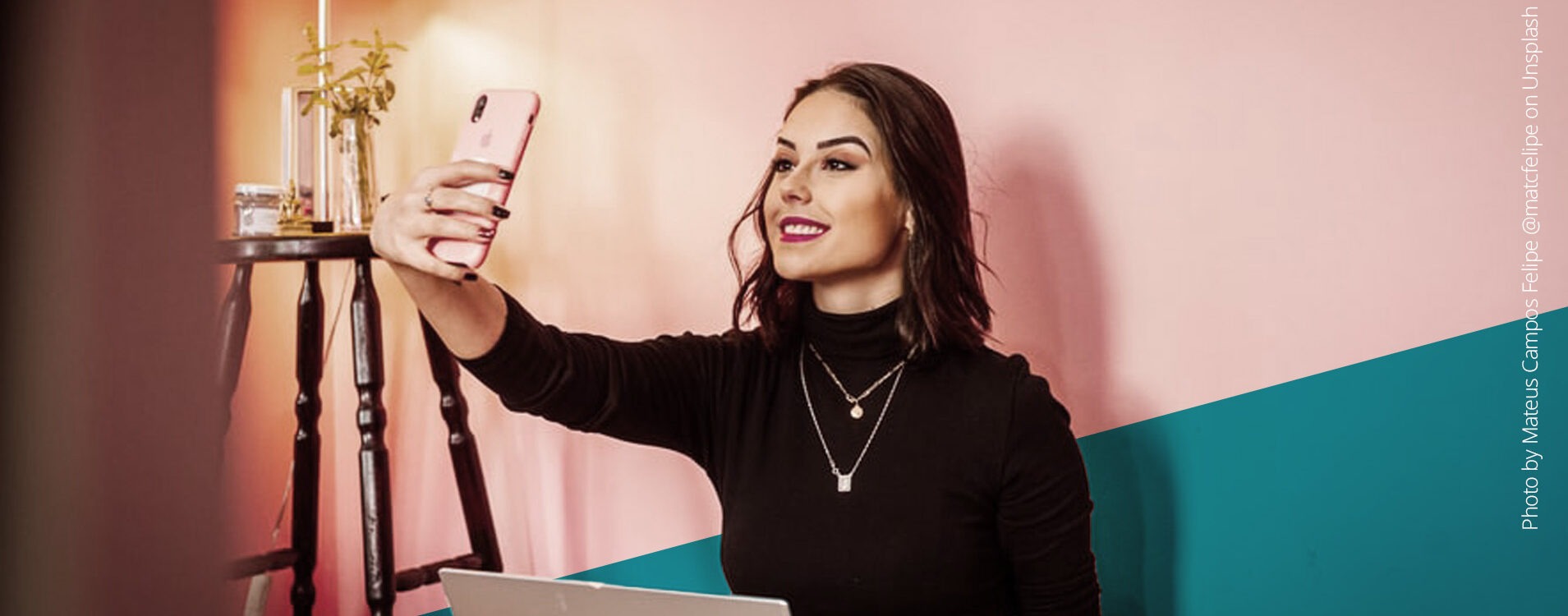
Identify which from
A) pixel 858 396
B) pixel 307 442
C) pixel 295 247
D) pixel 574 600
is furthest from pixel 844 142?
pixel 307 442

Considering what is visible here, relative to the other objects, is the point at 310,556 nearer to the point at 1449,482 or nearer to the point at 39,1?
the point at 1449,482

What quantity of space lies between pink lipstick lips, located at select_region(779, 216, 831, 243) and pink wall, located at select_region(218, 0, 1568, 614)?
40 centimetres

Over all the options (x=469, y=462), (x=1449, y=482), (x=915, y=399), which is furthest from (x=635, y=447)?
(x=1449, y=482)

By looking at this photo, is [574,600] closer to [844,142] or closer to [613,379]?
[613,379]

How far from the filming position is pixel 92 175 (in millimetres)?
150

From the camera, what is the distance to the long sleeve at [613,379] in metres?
1.32

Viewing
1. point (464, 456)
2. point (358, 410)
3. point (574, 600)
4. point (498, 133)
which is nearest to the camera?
point (574, 600)

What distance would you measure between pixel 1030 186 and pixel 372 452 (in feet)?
3.23

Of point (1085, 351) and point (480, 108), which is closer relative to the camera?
point (480, 108)

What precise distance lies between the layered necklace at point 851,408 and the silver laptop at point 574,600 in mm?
379

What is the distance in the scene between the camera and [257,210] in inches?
75.9
